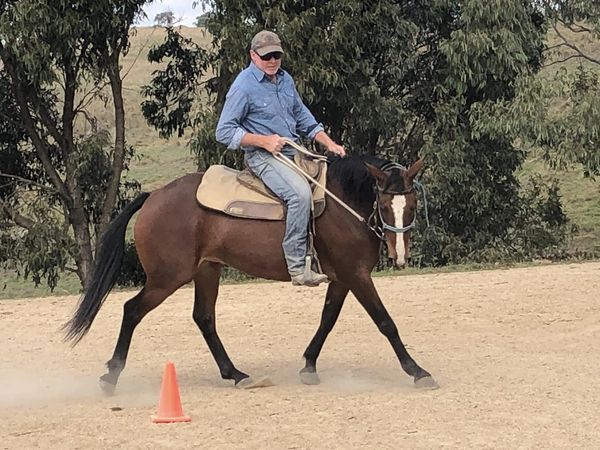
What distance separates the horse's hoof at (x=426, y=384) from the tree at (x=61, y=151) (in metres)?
11.4

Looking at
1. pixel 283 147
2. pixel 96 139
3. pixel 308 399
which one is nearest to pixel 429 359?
pixel 308 399

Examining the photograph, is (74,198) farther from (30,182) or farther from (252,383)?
(252,383)

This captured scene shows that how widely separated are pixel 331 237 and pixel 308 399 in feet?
3.78

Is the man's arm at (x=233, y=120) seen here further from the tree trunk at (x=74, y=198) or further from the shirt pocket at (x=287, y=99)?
the tree trunk at (x=74, y=198)

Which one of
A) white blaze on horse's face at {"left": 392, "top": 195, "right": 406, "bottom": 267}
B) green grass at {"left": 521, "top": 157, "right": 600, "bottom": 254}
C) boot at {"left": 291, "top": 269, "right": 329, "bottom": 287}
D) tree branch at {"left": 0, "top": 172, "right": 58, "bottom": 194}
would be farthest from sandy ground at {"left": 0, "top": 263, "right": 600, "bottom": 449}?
green grass at {"left": 521, "top": 157, "right": 600, "bottom": 254}

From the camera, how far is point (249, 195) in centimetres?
709

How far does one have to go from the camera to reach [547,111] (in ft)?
59.8

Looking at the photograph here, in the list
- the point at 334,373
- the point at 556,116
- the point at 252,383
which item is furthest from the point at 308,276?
the point at 556,116

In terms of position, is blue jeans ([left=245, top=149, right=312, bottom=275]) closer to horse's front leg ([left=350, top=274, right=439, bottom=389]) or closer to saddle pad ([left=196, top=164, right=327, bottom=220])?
saddle pad ([left=196, top=164, right=327, bottom=220])

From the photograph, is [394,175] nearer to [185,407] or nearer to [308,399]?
[308,399]

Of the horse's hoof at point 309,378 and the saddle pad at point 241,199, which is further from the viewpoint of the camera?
the horse's hoof at point 309,378

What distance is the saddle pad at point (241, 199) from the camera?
7.00 m

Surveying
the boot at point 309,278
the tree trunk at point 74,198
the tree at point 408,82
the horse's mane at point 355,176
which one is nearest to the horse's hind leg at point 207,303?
Answer: the boot at point 309,278

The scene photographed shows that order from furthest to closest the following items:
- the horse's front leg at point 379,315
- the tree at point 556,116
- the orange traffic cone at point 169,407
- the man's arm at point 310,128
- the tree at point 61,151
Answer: the tree at point 556,116 < the tree at point 61,151 < the man's arm at point 310,128 < the horse's front leg at point 379,315 < the orange traffic cone at point 169,407
